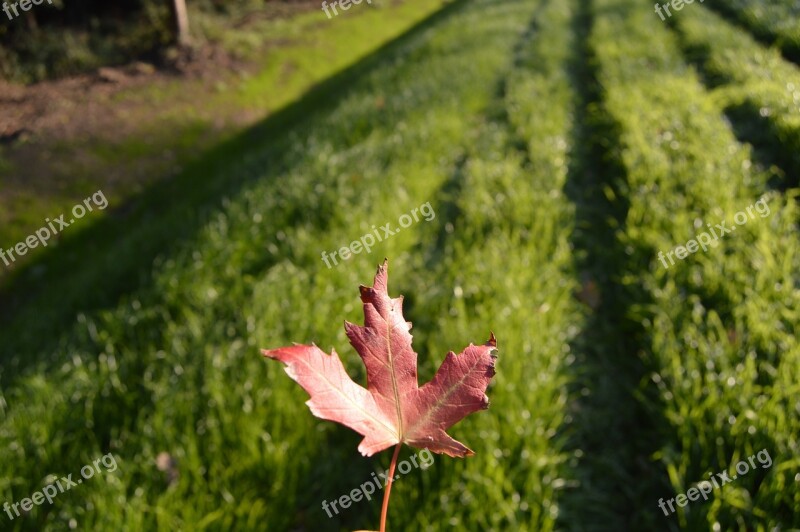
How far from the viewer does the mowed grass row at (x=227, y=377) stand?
1.71 m

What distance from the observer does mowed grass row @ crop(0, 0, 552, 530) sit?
1711 millimetres

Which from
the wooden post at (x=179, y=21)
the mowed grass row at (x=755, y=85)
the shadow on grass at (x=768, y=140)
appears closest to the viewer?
the shadow on grass at (x=768, y=140)

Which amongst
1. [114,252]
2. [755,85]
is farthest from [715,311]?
[114,252]

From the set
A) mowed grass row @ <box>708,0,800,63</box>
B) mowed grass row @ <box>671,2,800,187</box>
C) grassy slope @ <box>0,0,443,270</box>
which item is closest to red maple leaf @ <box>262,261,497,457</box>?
mowed grass row @ <box>671,2,800,187</box>

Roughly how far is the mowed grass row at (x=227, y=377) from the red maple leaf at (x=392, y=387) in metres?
1.42

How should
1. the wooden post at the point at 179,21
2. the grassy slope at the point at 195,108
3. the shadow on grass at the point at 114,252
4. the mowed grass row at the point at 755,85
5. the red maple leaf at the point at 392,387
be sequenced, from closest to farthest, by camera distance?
the red maple leaf at the point at 392,387
the shadow on grass at the point at 114,252
the mowed grass row at the point at 755,85
the grassy slope at the point at 195,108
the wooden post at the point at 179,21

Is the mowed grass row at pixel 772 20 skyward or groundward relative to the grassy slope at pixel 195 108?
groundward

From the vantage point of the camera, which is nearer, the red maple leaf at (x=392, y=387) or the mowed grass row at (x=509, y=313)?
the red maple leaf at (x=392, y=387)

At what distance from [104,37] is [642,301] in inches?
360

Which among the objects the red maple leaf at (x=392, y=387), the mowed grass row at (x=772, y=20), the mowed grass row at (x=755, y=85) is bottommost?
the mowed grass row at (x=772, y=20)

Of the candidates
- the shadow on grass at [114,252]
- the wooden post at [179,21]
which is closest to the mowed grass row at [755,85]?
the shadow on grass at [114,252]

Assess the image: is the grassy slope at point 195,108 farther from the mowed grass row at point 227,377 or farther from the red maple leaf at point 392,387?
the red maple leaf at point 392,387

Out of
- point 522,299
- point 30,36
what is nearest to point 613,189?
point 522,299

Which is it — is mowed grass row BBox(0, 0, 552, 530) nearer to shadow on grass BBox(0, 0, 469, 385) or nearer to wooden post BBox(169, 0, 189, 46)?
shadow on grass BBox(0, 0, 469, 385)
